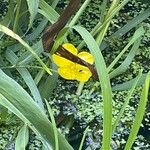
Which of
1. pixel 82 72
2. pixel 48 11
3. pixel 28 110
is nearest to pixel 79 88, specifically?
pixel 82 72

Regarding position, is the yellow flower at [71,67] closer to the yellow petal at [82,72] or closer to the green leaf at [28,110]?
the yellow petal at [82,72]

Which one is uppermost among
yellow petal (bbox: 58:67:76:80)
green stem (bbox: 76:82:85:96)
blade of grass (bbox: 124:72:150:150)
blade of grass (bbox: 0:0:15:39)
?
blade of grass (bbox: 124:72:150:150)

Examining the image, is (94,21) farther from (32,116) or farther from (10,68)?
(32,116)

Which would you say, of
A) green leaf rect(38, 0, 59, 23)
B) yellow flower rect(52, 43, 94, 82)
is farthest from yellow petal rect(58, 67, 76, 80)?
green leaf rect(38, 0, 59, 23)

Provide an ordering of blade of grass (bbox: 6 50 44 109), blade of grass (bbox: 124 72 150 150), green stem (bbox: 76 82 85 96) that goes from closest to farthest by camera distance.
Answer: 1. blade of grass (bbox: 124 72 150 150)
2. blade of grass (bbox: 6 50 44 109)
3. green stem (bbox: 76 82 85 96)

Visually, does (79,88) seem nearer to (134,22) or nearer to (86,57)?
(86,57)

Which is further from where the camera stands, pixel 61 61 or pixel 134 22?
pixel 134 22

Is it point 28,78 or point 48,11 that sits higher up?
point 48,11

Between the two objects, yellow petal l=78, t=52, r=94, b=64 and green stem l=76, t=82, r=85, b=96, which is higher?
yellow petal l=78, t=52, r=94, b=64

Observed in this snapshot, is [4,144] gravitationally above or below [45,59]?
below

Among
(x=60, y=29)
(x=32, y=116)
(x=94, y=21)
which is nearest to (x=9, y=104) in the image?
(x=32, y=116)

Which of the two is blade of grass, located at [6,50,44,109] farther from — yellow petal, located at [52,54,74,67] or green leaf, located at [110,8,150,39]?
green leaf, located at [110,8,150,39]
